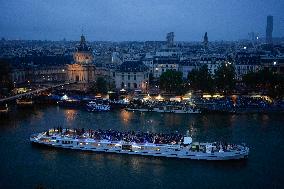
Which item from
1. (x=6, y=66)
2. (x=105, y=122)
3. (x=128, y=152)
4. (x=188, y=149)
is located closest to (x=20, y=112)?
(x=105, y=122)

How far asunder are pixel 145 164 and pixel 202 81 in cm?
1510

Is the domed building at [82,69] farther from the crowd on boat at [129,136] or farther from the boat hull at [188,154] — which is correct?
the boat hull at [188,154]

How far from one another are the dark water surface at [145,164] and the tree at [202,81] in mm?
7610

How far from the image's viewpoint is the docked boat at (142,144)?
16641mm

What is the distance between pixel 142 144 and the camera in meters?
17.4

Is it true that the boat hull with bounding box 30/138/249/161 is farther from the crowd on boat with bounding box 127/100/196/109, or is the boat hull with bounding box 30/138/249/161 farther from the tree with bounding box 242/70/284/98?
the tree with bounding box 242/70/284/98

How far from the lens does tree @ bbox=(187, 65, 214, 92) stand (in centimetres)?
3036

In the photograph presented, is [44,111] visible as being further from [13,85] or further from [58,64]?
[58,64]

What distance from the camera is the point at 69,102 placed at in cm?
2923

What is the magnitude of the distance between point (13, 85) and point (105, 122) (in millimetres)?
13172

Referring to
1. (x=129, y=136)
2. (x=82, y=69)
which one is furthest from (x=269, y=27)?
(x=129, y=136)

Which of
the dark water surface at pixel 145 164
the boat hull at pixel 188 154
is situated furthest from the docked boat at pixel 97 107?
the boat hull at pixel 188 154

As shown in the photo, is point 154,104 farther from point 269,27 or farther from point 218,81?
point 269,27

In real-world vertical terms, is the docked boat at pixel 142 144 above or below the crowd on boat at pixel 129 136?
below
